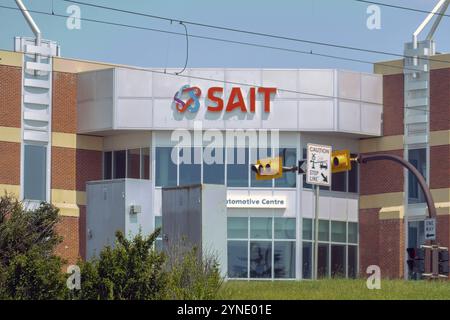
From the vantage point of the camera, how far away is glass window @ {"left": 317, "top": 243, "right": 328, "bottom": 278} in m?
54.1

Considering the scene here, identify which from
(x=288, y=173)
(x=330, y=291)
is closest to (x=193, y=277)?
(x=330, y=291)

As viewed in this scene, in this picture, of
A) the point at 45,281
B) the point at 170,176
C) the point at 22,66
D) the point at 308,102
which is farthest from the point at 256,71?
the point at 45,281

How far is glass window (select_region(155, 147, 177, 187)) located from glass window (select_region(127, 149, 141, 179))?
147 cm

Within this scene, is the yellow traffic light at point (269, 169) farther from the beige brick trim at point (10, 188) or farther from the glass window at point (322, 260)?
the beige brick trim at point (10, 188)

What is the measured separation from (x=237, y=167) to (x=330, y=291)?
86.5 ft

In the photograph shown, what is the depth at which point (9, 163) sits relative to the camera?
5225 centimetres

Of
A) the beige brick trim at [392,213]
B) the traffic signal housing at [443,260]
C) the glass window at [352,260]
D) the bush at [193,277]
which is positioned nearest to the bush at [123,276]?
the bush at [193,277]

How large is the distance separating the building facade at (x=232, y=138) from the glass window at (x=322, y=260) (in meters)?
0.04

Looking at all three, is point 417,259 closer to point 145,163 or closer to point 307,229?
point 307,229

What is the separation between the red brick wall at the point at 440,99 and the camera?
52500 millimetres

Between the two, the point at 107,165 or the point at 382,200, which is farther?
the point at 107,165

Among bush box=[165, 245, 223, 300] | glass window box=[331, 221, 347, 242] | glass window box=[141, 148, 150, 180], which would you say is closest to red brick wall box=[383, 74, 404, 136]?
glass window box=[331, 221, 347, 242]

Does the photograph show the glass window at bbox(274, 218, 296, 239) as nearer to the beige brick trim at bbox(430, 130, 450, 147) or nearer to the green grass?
the beige brick trim at bbox(430, 130, 450, 147)

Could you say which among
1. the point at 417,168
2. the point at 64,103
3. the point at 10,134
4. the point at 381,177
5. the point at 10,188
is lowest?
the point at 10,188
